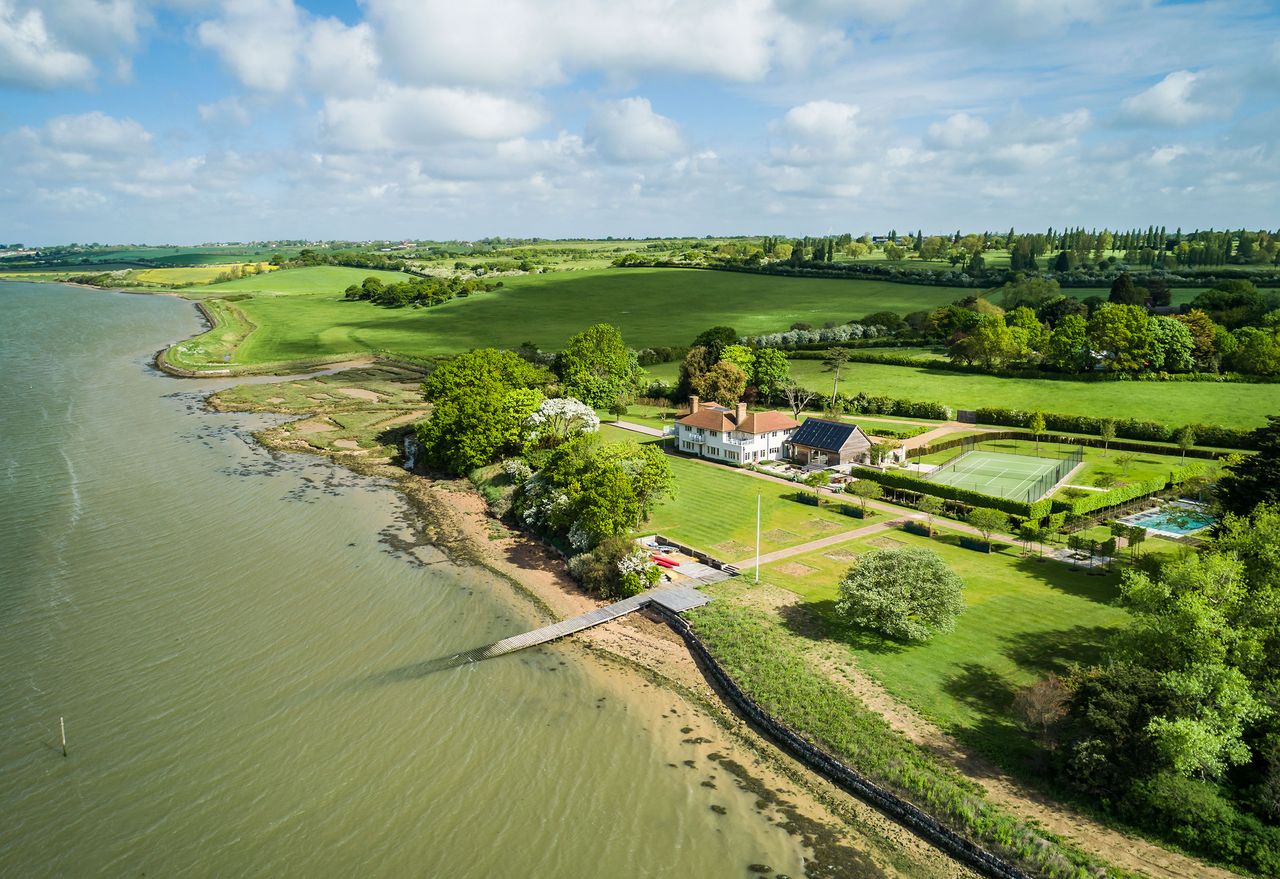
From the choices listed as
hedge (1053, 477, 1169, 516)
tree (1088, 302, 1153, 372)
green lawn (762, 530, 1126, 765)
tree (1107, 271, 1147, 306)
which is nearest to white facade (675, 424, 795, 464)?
green lawn (762, 530, 1126, 765)

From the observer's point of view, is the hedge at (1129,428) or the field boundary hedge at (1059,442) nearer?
the field boundary hedge at (1059,442)

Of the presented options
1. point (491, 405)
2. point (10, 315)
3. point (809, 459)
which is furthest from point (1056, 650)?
point (10, 315)

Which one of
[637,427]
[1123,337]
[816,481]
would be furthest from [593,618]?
[1123,337]

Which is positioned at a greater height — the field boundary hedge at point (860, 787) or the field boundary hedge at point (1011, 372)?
the field boundary hedge at point (1011, 372)

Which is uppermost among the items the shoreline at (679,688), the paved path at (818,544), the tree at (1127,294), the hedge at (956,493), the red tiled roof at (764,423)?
the tree at (1127,294)

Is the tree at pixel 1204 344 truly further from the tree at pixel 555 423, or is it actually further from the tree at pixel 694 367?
the tree at pixel 555 423

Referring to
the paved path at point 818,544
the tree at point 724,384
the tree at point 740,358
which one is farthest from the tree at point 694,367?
the paved path at point 818,544
